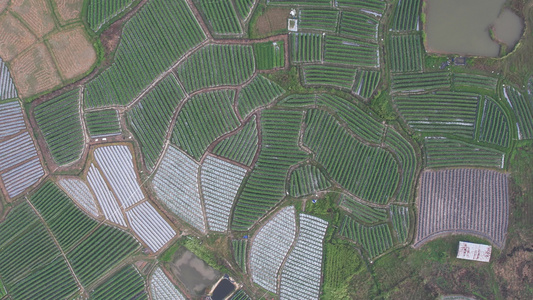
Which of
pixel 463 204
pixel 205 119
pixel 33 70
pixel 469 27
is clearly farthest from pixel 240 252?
pixel 469 27

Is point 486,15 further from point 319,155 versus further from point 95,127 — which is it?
point 95,127

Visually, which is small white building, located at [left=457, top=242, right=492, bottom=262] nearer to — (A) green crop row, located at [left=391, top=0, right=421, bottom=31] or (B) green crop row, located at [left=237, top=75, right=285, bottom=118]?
(A) green crop row, located at [left=391, top=0, right=421, bottom=31]

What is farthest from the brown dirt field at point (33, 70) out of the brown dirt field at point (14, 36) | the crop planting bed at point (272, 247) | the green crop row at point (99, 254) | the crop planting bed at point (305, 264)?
the crop planting bed at point (305, 264)

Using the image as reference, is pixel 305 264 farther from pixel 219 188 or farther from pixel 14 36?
pixel 14 36

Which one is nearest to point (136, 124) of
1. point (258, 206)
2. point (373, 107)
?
point (258, 206)

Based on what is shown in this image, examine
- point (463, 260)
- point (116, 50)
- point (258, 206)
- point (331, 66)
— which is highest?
point (116, 50)

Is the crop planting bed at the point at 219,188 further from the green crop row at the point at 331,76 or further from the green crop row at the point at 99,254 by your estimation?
the green crop row at the point at 331,76

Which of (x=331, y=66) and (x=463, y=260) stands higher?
(x=331, y=66)
